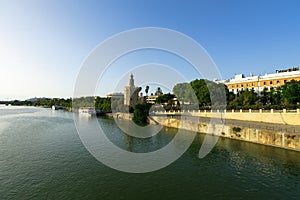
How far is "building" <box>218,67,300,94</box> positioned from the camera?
49547 millimetres

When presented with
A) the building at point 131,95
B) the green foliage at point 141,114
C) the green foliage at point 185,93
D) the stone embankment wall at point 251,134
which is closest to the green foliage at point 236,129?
the stone embankment wall at point 251,134

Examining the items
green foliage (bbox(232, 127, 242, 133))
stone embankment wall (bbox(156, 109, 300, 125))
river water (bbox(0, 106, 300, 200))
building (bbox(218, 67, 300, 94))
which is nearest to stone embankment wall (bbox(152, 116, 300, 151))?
green foliage (bbox(232, 127, 242, 133))

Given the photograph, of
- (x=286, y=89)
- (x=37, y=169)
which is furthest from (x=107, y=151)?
(x=286, y=89)

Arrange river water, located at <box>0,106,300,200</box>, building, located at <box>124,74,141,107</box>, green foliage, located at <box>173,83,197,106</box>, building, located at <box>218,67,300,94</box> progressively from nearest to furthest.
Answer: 1. river water, located at <box>0,106,300,200</box>
2. building, located at <box>218,67,300,94</box>
3. green foliage, located at <box>173,83,197,106</box>
4. building, located at <box>124,74,141,107</box>

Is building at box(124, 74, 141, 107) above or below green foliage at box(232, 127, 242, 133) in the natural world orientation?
above

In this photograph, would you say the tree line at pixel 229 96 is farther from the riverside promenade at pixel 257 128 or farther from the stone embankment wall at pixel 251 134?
the stone embankment wall at pixel 251 134

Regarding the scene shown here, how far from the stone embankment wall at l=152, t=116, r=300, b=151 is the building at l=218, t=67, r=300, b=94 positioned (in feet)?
102

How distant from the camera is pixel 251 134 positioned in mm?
26938

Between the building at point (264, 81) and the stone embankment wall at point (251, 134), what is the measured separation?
102ft

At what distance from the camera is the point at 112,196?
12.5 m

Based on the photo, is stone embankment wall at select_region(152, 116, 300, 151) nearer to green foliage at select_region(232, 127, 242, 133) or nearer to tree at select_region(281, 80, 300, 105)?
green foliage at select_region(232, 127, 242, 133)

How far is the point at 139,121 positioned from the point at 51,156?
32367 mm

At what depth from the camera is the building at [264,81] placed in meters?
49.5

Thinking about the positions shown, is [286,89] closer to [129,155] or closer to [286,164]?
[286,164]
